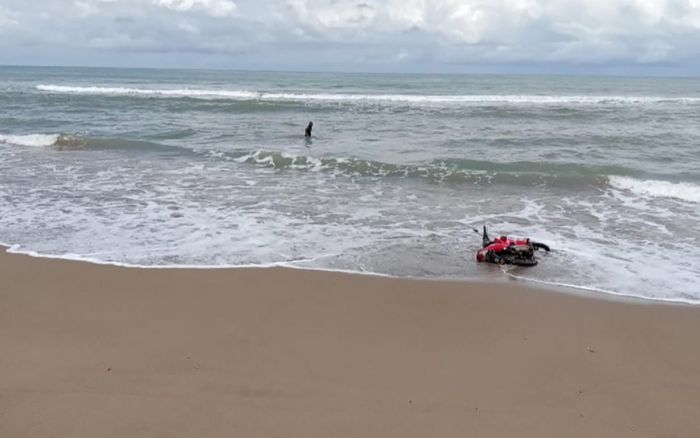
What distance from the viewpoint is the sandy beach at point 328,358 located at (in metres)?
4.09

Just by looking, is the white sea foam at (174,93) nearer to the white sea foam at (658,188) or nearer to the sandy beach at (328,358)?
the white sea foam at (658,188)

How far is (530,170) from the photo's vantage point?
14609 millimetres

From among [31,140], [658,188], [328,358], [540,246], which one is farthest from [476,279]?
[31,140]

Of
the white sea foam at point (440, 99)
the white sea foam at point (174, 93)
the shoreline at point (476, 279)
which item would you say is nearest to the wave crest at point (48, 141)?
the shoreline at point (476, 279)

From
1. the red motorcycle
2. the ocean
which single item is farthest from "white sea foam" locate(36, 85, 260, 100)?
the red motorcycle

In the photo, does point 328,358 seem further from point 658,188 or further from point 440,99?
point 440,99

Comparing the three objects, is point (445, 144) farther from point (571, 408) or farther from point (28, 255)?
point (571, 408)

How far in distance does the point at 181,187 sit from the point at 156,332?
747 cm

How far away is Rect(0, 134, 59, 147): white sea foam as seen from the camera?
19141 mm

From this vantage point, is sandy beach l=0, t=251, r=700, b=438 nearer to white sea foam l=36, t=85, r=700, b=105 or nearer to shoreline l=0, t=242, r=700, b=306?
shoreline l=0, t=242, r=700, b=306

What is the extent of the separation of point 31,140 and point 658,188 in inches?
735

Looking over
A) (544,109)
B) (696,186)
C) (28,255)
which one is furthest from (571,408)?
(544,109)

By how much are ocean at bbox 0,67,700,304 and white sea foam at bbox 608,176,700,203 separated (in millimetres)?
40

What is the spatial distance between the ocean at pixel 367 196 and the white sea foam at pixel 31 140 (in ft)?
0.42
